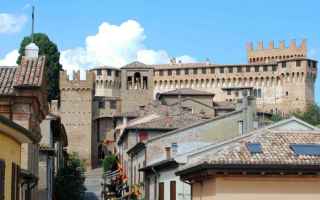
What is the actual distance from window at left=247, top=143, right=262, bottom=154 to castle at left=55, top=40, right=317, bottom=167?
106 meters

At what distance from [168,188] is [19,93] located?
12845 millimetres

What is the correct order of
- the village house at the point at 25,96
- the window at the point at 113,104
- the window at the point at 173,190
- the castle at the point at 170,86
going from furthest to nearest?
1. the window at the point at 113,104
2. the castle at the point at 170,86
3. the window at the point at 173,190
4. the village house at the point at 25,96

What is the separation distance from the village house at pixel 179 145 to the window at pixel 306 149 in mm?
10681

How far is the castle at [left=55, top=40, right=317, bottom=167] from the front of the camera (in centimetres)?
13838

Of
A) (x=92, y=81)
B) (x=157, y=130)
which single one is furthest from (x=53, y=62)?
(x=157, y=130)

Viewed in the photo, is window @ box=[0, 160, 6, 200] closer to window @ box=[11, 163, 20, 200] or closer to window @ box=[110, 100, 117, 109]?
window @ box=[11, 163, 20, 200]

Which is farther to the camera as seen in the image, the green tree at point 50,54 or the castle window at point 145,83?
the castle window at point 145,83

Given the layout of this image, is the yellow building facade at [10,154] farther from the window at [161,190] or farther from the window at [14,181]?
the window at [161,190]

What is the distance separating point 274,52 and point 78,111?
5608 centimetres

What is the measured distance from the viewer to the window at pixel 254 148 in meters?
27.1

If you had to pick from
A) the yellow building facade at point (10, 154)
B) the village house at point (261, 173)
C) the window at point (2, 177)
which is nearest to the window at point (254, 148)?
the village house at point (261, 173)

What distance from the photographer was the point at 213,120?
4750 cm

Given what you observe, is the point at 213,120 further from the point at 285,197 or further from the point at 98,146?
the point at 98,146

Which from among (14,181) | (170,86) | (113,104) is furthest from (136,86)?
(14,181)
